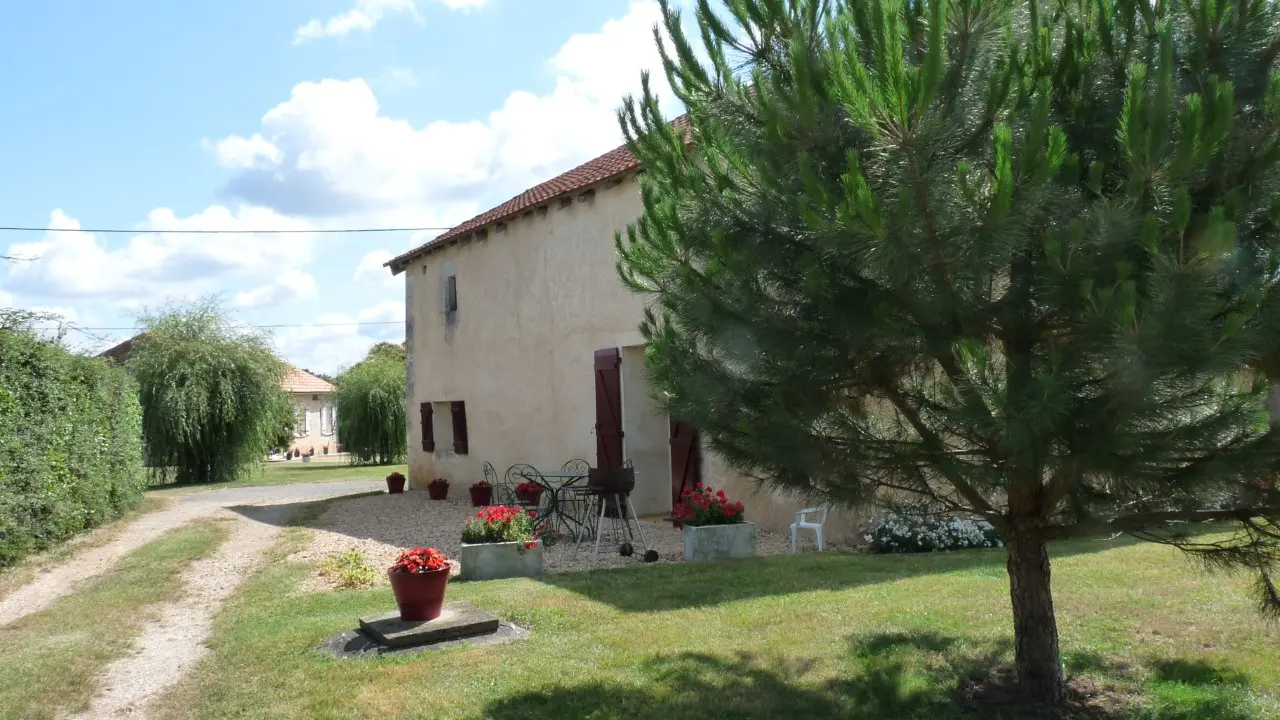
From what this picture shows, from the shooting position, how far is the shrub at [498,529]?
7.80 metres

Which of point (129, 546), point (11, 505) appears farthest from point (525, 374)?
point (11, 505)

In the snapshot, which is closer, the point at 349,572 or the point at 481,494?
the point at 349,572

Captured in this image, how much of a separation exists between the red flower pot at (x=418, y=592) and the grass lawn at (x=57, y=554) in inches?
168

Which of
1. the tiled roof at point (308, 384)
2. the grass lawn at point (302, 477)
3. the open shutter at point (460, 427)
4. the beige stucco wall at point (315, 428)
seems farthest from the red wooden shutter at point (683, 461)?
the tiled roof at point (308, 384)

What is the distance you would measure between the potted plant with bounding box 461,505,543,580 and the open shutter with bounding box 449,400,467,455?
736cm

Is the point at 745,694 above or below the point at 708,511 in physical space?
below

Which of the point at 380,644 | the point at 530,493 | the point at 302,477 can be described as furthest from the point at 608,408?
the point at 302,477

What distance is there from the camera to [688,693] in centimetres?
442

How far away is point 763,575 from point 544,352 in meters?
6.35

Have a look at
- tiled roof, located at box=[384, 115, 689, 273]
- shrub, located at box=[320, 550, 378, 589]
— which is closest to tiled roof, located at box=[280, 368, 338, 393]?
tiled roof, located at box=[384, 115, 689, 273]

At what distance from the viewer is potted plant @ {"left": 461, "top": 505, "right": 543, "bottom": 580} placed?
25.3 feet

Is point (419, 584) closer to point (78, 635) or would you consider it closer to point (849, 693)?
point (78, 635)

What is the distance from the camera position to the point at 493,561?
7734 mm

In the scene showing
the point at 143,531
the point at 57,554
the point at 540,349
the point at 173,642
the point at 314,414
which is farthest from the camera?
the point at 314,414
